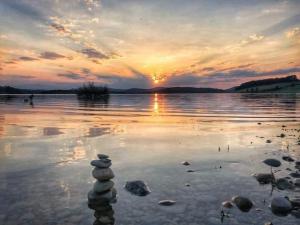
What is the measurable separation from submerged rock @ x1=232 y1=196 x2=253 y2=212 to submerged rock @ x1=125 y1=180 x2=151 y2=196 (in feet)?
9.16

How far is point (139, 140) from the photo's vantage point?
19656mm

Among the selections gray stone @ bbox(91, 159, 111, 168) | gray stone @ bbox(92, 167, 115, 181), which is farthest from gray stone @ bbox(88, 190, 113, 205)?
gray stone @ bbox(91, 159, 111, 168)

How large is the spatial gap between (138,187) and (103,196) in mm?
1315

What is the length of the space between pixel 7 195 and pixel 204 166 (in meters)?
7.72

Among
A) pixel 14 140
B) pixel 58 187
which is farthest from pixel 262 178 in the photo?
pixel 14 140

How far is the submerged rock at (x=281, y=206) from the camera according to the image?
8.45 meters

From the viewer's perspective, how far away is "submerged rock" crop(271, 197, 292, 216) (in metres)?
8.45

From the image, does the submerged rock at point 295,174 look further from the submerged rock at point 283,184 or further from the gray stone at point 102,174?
the gray stone at point 102,174

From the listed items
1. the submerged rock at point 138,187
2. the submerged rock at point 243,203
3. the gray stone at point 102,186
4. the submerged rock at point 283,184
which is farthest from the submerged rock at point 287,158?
the gray stone at point 102,186

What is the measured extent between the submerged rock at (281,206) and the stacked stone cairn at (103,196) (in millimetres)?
4544

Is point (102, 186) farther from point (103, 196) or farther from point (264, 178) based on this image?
point (264, 178)

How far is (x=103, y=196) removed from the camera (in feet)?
30.5

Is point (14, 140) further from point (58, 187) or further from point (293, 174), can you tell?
point (293, 174)

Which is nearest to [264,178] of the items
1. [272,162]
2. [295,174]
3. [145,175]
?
[295,174]
